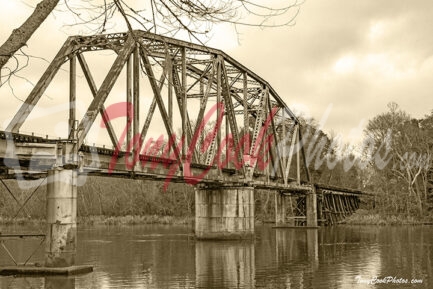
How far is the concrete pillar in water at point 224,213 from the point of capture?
1679 inches

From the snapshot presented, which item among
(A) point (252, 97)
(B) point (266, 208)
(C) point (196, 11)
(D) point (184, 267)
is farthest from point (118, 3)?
(B) point (266, 208)

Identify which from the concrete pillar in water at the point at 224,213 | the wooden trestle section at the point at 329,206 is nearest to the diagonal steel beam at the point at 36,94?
the concrete pillar in water at the point at 224,213

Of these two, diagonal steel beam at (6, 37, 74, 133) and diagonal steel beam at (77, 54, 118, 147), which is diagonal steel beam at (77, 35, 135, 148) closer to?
diagonal steel beam at (6, 37, 74, 133)

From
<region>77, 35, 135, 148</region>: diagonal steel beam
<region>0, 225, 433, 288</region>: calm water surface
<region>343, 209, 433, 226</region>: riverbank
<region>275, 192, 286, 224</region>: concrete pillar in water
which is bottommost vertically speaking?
<region>0, 225, 433, 288</region>: calm water surface

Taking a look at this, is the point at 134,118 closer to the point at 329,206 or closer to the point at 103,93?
the point at 103,93

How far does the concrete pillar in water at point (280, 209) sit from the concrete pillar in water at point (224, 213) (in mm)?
25424

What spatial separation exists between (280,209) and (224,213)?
90.5ft

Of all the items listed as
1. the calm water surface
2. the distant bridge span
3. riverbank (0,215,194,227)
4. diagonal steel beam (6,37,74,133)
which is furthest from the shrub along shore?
diagonal steel beam (6,37,74,133)

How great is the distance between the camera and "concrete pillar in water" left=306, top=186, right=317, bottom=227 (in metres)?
68.4

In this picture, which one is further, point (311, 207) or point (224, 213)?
point (311, 207)

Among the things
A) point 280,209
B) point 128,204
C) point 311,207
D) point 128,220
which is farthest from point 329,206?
point 128,204

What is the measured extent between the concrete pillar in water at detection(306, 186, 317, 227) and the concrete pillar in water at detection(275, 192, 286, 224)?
2741 mm

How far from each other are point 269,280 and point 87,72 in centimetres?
1596

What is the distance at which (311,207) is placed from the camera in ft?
225
